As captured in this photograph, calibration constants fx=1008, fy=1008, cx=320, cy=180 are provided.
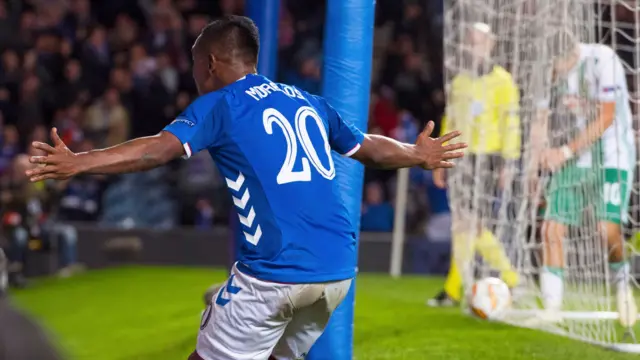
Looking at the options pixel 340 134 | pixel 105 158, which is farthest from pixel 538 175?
pixel 105 158

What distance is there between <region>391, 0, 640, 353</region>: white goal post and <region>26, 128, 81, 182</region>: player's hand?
3458 mm

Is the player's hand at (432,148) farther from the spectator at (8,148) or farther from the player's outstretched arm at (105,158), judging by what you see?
the spectator at (8,148)

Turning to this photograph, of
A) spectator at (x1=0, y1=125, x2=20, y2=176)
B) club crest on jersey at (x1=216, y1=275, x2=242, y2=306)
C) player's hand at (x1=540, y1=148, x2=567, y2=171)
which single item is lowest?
club crest on jersey at (x1=216, y1=275, x2=242, y2=306)

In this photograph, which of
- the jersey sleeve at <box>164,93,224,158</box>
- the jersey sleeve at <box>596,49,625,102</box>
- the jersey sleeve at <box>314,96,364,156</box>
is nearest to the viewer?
the jersey sleeve at <box>164,93,224,158</box>

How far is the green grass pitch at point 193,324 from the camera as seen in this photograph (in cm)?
556

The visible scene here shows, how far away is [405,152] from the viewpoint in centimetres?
370

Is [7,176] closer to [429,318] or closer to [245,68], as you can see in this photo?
[429,318]

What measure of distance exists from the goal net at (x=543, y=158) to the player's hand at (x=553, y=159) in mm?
24

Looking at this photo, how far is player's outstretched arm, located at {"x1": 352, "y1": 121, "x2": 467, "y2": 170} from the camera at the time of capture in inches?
146

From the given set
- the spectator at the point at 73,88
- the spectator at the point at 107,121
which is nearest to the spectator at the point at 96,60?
the spectator at the point at 73,88

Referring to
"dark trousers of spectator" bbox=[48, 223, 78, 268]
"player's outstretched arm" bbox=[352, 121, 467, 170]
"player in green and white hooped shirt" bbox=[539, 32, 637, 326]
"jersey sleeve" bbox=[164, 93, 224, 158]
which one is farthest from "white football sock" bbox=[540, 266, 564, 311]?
"dark trousers of spectator" bbox=[48, 223, 78, 268]

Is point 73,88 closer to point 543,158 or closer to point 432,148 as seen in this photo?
point 543,158

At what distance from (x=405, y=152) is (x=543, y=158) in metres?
3.05

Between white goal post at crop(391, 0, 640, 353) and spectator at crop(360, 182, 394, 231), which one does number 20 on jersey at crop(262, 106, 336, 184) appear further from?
spectator at crop(360, 182, 394, 231)
